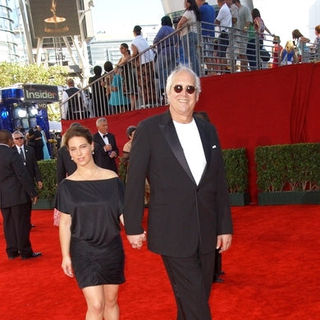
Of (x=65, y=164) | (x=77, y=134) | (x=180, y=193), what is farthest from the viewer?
(x=65, y=164)

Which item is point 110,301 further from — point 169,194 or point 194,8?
point 194,8

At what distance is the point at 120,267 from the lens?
11.3 ft

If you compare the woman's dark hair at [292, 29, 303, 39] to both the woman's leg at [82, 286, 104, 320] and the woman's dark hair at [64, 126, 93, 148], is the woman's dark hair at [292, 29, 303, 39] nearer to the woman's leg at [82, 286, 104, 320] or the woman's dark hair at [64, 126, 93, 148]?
the woman's dark hair at [64, 126, 93, 148]

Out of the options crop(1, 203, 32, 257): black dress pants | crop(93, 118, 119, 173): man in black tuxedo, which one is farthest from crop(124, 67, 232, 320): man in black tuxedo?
crop(93, 118, 119, 173): man in black tuxedo

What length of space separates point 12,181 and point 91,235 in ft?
13.4

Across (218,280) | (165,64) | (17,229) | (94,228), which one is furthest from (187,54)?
(94,228)

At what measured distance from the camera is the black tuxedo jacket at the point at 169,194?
293 cm

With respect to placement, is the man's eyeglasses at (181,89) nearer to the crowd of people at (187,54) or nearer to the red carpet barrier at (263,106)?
the red carpet barrier at (263,106)

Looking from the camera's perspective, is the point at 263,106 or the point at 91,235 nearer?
the point at 91,235

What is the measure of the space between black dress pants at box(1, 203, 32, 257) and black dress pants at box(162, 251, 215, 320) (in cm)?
467

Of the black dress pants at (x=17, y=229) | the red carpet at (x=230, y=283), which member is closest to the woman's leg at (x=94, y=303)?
the red carpet at (x=230, y=283)

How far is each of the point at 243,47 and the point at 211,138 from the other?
9396 millimetres

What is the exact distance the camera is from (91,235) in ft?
11.1

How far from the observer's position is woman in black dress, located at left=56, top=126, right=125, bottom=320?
3.33 metres
